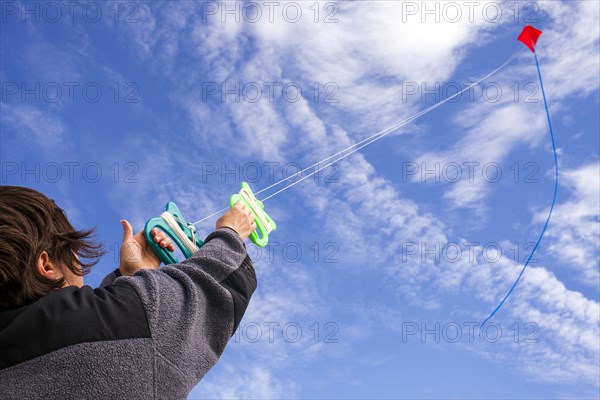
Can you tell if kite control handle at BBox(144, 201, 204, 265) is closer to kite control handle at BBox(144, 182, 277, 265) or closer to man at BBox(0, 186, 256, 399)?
kite control handle at BBox(144, 182, 277, 265)

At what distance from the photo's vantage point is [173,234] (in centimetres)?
230

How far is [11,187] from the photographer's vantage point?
1530mm

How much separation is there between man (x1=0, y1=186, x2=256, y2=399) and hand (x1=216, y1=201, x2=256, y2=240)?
8.9 inches

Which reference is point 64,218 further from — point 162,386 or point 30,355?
point 162,386

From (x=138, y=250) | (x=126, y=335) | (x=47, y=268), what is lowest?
(x=126, y=335)

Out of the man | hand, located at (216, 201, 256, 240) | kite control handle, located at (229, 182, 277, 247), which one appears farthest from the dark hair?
kite control handle, located at (229, 182, 277, 247)

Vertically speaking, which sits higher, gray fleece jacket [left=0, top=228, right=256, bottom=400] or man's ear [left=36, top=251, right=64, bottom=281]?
man's ear [left=36, top=251, right=64, bottom=281]

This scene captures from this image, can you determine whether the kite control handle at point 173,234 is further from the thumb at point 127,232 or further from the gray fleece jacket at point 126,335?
the gray fleece jacket at point 126,335

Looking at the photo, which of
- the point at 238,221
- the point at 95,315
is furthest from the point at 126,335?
the point at 238,221

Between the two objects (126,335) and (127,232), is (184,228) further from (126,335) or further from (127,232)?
(126,335)

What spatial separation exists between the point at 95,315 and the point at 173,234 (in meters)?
0.96

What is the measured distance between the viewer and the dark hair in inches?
56.0

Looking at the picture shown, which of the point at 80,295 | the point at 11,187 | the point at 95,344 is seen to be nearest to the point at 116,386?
the point at 95,344

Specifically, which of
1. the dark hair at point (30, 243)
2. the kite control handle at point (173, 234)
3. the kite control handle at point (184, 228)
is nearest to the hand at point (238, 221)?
the kite control handle at point (184, 228)
